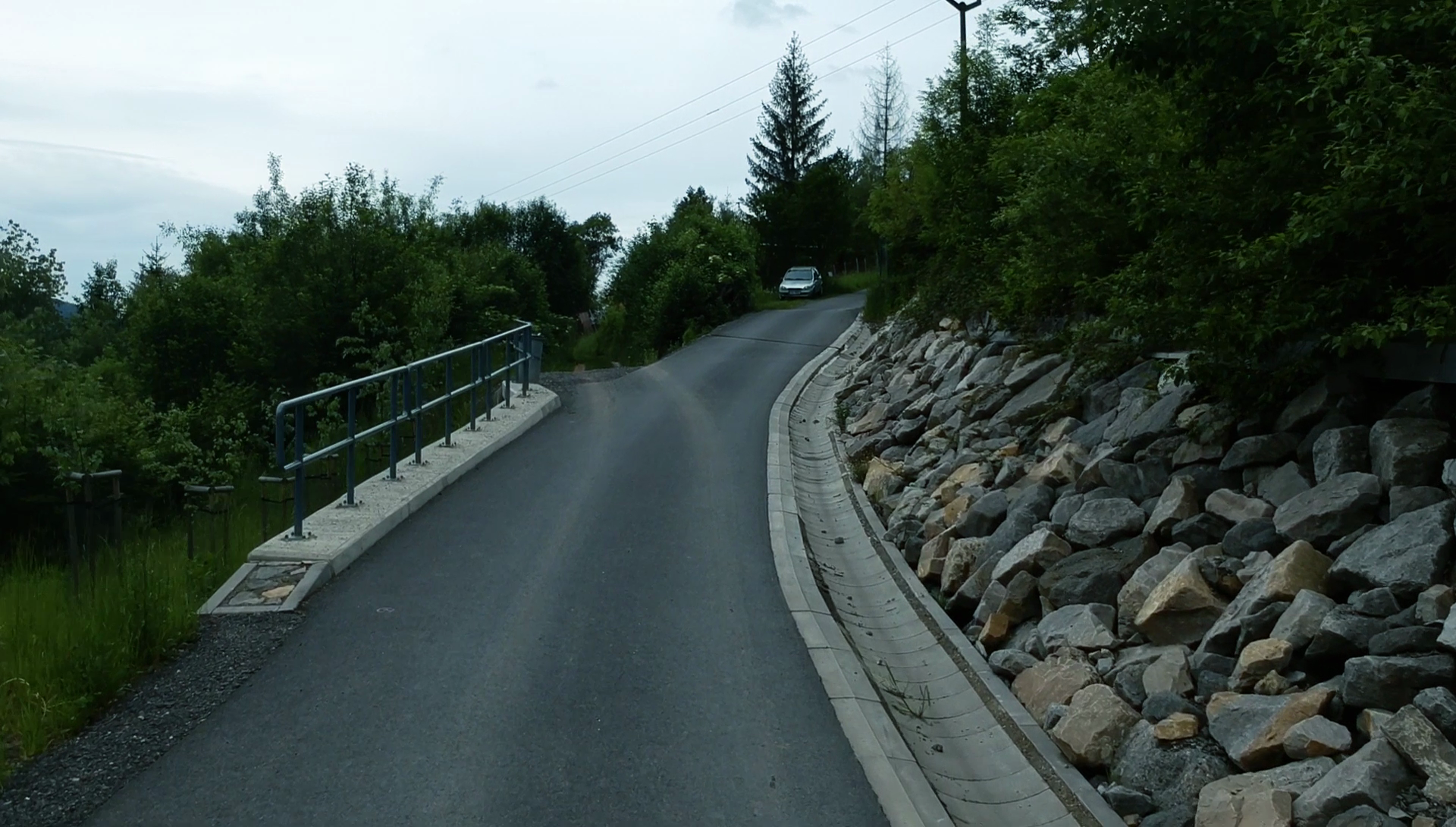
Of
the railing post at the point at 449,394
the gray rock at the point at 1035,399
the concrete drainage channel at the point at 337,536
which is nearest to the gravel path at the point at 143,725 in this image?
the concrete drainage channel at the point at 337,536

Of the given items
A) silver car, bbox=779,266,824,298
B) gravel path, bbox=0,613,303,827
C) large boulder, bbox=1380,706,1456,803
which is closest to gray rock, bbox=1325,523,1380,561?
large boulder, bbox=1380,706,1456,803

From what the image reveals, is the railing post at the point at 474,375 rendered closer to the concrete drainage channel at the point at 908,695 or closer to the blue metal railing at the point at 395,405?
the blue metal railing at the point at 395,405

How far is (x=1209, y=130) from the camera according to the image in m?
8.41

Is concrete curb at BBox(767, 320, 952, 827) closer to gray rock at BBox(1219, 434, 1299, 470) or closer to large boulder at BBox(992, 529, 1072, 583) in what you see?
large boulder at BBox(992, 529, 1072, 583)

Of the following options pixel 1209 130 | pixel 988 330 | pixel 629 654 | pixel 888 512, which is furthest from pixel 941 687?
pixel 988 330

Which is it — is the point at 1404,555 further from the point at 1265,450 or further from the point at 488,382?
the point at 488,382

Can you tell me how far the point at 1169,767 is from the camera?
5688mm

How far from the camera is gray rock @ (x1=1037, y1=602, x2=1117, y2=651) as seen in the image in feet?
23.7

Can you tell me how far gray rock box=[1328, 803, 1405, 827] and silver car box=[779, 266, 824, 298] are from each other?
4952cm

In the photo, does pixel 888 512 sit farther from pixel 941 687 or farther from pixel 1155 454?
pixel 941 687

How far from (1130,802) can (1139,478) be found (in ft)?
12.2

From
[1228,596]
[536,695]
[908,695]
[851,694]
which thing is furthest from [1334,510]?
[536,695]

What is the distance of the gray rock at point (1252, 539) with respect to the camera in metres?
7.06

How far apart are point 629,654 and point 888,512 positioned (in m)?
5.45
